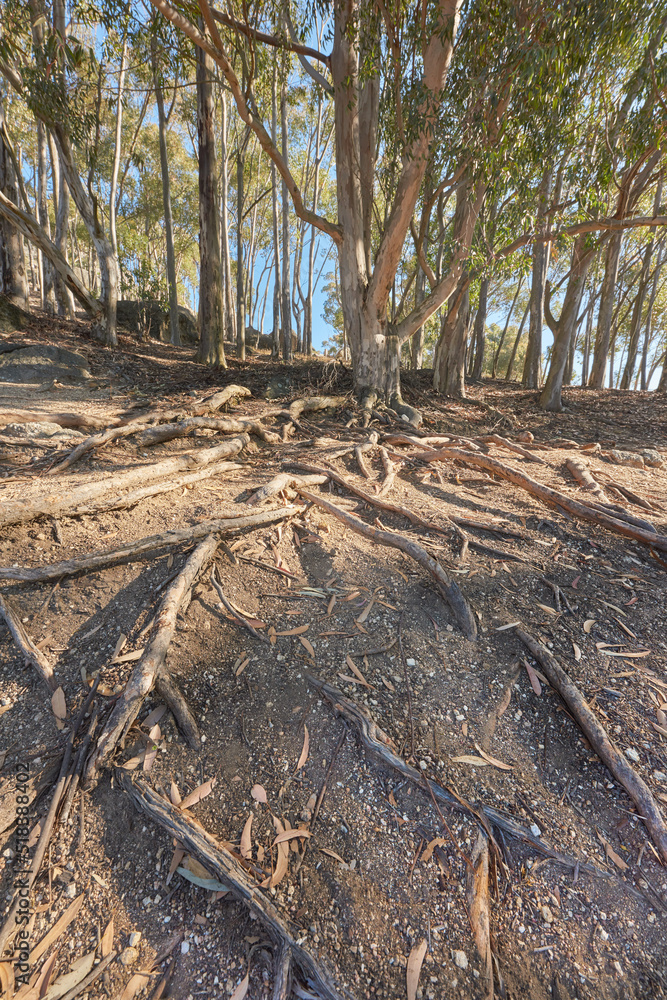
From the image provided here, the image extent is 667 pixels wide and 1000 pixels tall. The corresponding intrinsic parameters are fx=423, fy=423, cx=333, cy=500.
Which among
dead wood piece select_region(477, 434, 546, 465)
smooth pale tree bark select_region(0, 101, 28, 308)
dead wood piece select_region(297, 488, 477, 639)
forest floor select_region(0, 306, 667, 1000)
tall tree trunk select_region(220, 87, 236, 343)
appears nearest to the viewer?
forest floor select_region(0, 306, 667, 1000)

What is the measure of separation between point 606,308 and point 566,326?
5.82m

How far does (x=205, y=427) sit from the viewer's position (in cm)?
501

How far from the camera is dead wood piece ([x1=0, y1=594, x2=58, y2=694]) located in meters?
2.04

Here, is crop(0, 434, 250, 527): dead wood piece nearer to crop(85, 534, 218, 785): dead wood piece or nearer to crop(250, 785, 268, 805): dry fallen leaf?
crop(85, 534, 218, 785): dead wood piece

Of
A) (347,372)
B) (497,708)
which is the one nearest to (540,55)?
(347,372)

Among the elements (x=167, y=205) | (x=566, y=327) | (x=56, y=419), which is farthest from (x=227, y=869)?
(x=167, y=205)

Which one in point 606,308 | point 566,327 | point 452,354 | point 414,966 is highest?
point 606,308

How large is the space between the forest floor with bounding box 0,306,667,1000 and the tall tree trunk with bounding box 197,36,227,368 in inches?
301

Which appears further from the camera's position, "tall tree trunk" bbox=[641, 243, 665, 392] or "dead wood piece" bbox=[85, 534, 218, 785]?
"tall tree trunk" bbox=[641, 243, 665, 392]

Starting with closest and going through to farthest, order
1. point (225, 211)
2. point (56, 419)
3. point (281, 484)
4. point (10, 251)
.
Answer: point (281, 484), point (56, 419), point (10, 251), point (225, 211)

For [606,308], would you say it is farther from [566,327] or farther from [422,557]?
[422,557]

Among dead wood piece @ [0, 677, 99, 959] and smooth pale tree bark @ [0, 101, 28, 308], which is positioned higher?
smooth pale tree bark @ [0, 101, 28, 308]

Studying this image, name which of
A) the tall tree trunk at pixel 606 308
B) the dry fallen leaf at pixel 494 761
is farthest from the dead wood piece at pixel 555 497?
the tall tree trunk at pixel 606 308

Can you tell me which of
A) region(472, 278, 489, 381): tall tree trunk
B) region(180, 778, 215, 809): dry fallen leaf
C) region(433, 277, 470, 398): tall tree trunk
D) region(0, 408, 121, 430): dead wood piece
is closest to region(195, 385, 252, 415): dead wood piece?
region(0, 408, 121, 430): dead wood piece
